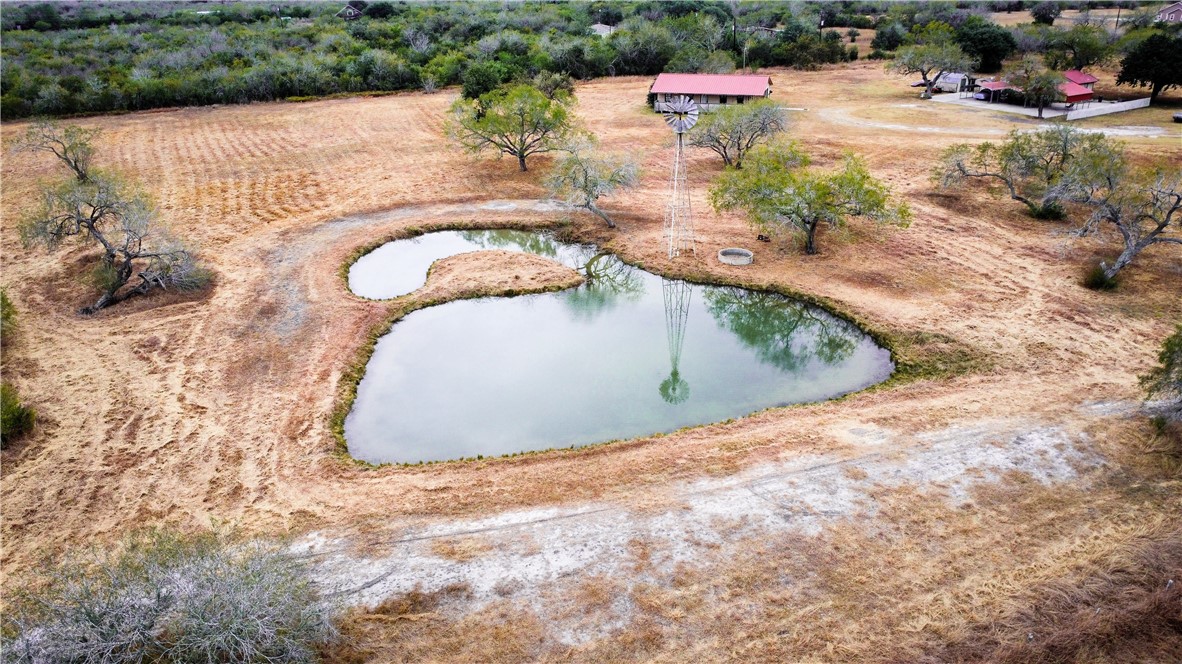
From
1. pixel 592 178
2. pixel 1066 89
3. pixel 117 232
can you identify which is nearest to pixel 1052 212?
pixel 592 178

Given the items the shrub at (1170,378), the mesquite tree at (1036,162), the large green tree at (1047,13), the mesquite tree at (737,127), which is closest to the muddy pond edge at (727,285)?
the shrub at (1170,378)

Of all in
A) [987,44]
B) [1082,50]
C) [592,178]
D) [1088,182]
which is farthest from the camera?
[987,44]

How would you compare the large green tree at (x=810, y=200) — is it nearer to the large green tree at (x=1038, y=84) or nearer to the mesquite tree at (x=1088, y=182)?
the mesquite tree at (x=1088, y=182)

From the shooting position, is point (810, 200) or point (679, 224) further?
point (679, 224)

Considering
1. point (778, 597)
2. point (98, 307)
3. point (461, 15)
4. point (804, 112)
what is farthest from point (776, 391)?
point (461, 15)

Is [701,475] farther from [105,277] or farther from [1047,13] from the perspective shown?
[1047,13]

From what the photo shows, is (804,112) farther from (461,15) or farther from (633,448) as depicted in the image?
(461,15)
